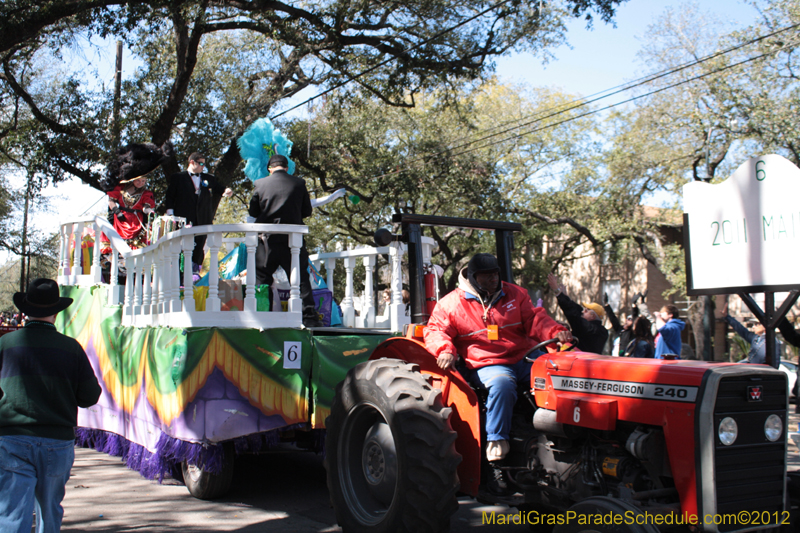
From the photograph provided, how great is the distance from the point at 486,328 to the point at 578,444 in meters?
0.98

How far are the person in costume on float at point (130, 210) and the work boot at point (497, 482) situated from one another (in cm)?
529

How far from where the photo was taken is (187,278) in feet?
19.9

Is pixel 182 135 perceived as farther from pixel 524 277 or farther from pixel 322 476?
pixel 524 277

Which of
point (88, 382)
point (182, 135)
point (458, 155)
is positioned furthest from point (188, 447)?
point (458, 155)

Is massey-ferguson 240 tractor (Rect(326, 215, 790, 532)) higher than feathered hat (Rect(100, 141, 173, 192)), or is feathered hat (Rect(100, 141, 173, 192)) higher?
feathered hat (Rect(100, 141, 173, 192))

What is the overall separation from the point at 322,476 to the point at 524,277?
2464 centimetres

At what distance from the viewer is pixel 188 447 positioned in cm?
577

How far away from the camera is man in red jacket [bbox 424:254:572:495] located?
4.51 m

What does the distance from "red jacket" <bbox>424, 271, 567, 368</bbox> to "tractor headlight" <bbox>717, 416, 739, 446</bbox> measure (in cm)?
126

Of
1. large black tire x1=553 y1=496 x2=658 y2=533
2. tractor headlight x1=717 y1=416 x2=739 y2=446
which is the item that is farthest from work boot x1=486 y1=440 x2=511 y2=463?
tractor headlight x1=717 y1=416 x2=739 y2=446

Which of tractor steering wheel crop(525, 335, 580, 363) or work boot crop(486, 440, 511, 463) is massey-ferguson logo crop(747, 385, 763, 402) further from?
work boot crop(486, 440, 511, 463)

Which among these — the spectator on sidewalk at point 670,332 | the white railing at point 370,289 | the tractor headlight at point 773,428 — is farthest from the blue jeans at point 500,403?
the spectator on sidewalk at point 670,332

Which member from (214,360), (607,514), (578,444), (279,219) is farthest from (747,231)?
(214,360)
